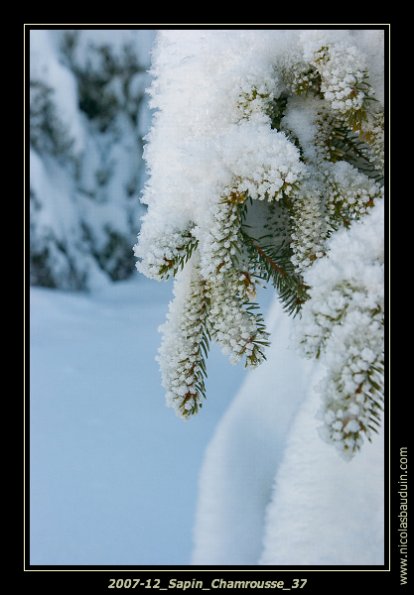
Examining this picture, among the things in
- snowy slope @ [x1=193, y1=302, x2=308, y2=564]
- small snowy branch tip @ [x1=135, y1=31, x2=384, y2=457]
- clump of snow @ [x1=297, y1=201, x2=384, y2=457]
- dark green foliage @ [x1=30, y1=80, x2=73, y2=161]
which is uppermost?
dark green foliage @ [x1=30, y1=80, x2=73, y2=161]

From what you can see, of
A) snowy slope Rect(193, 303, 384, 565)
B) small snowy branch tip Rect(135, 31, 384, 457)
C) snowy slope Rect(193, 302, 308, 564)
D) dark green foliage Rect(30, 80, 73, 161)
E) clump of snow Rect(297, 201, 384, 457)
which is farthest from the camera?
dark green foliage Rect(30, 80, 73, 161)

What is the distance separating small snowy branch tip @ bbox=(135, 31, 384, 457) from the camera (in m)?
0.46

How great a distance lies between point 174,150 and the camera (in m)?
0.53

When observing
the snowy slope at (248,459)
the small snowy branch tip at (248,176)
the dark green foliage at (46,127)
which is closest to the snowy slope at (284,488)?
the snowy slope at (248,459)

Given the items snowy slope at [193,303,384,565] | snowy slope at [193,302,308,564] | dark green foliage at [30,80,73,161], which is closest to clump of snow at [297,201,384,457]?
snowy slope at [193,303,384,565]

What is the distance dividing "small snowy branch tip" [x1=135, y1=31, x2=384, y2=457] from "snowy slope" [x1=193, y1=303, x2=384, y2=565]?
12 cm

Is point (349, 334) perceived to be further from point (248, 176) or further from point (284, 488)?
point (284, 488)

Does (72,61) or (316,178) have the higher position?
(72,61)

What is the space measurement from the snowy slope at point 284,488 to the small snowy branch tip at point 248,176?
0.39 ft

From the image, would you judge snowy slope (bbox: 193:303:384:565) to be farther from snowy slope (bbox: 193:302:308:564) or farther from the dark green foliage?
the dark green foliage

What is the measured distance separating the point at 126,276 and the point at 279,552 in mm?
1778

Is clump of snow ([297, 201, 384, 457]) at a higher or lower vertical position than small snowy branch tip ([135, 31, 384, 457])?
lower
